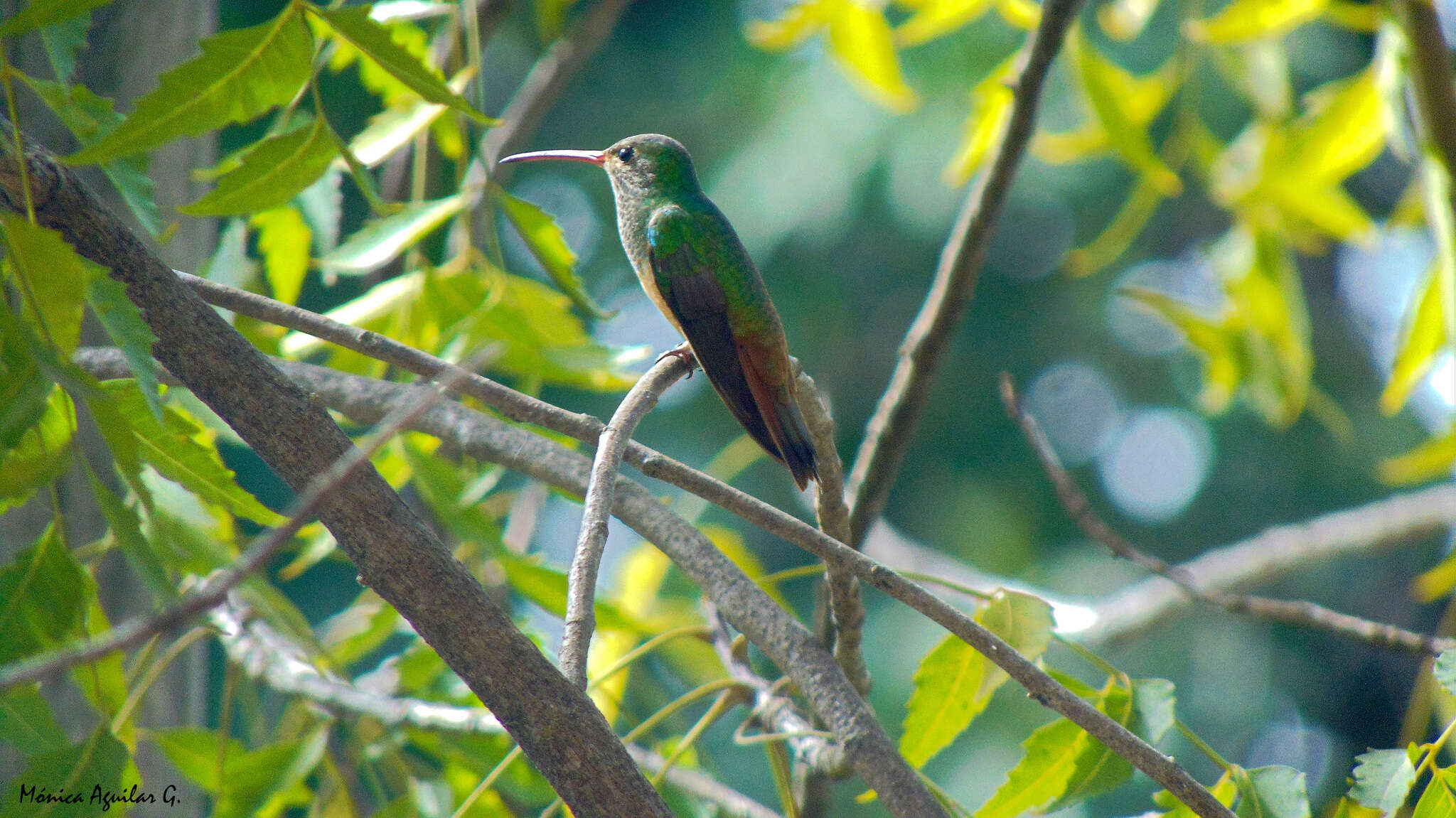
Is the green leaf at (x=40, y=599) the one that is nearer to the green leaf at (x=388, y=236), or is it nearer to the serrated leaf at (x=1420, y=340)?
the green leaf at (x=388, y=236)

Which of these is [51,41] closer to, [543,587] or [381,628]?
[543,587]

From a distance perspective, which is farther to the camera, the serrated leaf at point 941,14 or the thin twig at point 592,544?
the serrated leaf at point 941,14

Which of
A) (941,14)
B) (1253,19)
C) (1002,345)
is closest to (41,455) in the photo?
(941,14)

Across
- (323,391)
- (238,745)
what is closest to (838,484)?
(323,391)

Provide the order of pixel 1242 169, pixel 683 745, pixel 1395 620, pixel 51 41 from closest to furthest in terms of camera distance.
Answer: pixel 51 41, pixel 683 745, pixel 1242 169, pixel 1395 620

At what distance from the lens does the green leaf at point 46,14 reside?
0.93 metres

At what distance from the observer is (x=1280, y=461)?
9.43 m

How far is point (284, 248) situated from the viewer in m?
1.96

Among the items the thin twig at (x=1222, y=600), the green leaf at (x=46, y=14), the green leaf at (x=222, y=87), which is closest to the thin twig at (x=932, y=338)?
the thin twig at (x=1222, y=600)

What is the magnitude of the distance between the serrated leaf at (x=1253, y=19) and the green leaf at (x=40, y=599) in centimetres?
222

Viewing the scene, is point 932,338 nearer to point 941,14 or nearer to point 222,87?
point 941,14

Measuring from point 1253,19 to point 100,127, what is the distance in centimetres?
213

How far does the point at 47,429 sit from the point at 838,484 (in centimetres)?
97

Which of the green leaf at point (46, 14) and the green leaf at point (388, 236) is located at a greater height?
the green leaf at point (46, 14)
